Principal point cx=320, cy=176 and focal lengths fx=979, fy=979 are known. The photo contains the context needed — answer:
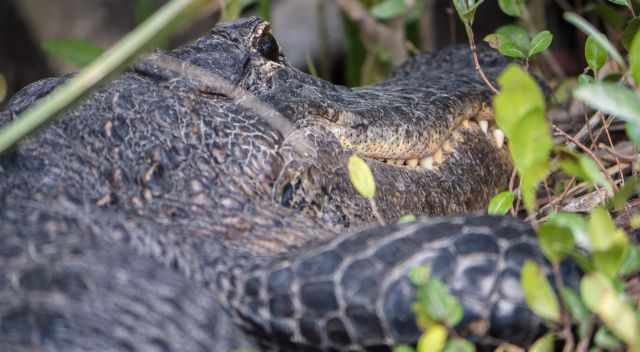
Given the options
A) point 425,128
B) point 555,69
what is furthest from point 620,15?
point 425,128

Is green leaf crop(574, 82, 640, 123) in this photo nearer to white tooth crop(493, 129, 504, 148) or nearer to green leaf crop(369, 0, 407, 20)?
white tooth crop(493, 129, 504, 148)

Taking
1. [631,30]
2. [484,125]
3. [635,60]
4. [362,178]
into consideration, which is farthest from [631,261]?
[484,125]

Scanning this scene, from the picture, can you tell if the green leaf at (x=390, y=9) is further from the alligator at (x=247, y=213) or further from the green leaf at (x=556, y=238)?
the green leaf at (x=556, y=238)

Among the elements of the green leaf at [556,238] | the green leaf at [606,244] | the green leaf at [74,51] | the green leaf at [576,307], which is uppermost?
the green leaf at [74,51]

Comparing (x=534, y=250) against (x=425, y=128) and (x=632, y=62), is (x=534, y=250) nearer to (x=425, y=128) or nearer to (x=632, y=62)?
(x=632, y=62)

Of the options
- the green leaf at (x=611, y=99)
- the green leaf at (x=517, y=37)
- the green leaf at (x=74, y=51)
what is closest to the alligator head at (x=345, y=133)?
the green leaf at (x=517, y=37)

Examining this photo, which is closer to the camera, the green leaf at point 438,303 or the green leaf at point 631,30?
the green leaf at point 438,303

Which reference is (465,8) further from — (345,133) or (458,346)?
(458,346)
